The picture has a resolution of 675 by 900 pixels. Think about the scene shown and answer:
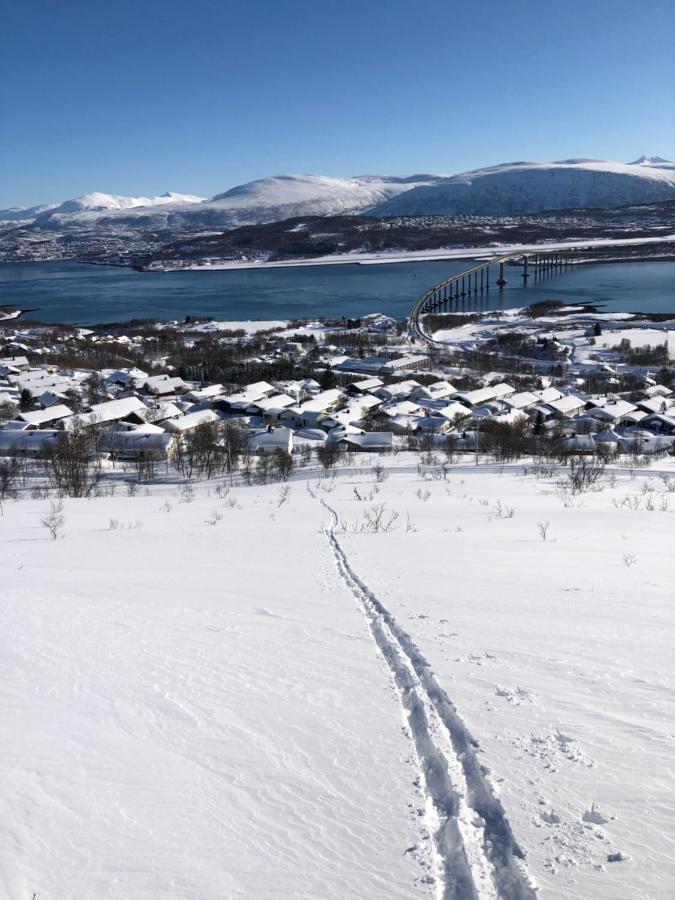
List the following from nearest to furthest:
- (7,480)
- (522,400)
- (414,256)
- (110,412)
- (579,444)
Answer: (7,480) < (579,444) < (110,412) < (522,400) < (414,256)

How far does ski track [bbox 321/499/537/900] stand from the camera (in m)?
1.54

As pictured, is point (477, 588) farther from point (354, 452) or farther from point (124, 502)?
point (354, 452)

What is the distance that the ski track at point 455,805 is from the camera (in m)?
1.54

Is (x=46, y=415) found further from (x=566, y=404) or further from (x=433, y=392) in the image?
(x=566, y=404)

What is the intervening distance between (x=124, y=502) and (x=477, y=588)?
6.59 m

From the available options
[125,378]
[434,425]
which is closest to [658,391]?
[434,425]

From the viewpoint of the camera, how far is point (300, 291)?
213ft

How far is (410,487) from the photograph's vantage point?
32.3 feet

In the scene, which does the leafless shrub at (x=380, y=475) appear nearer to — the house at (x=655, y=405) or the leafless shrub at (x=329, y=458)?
the leafless shrub at (x=329, y=458)

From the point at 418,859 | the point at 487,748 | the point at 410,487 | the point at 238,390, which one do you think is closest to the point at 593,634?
the point at 487,748

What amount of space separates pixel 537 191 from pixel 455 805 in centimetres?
18004

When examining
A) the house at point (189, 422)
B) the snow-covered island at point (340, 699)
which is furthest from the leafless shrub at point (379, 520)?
the house at point (189, 422)

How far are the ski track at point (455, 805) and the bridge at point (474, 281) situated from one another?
36503mm

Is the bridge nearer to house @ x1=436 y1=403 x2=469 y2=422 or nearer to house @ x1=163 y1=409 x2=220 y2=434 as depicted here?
house @ x1=436 y1=403 x2=469 y2=422
